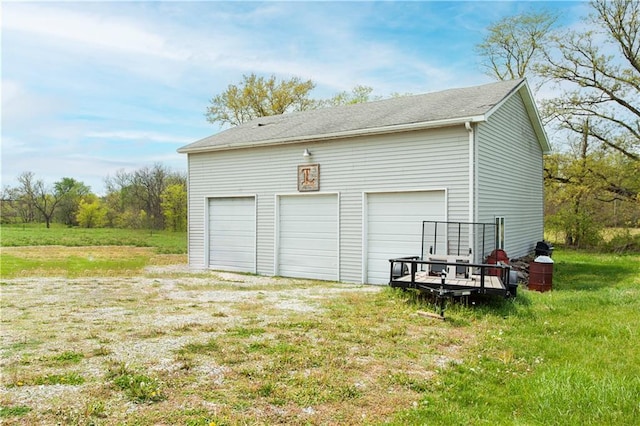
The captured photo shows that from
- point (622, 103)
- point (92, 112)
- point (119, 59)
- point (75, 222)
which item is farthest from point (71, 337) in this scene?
point (75, 222)

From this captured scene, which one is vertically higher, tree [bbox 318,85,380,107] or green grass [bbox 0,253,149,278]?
tree [bbox 318,85,380,107]

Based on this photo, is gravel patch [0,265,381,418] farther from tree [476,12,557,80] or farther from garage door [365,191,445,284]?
tree [476,12,557,80]

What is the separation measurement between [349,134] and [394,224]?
234 cm

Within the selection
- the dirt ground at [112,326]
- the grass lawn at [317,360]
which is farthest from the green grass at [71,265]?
the grass lawn at [317,360]

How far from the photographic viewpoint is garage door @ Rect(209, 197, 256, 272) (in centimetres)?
1228

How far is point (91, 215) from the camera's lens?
29422mm

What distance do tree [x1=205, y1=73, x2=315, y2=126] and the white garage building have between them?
49.3 feet

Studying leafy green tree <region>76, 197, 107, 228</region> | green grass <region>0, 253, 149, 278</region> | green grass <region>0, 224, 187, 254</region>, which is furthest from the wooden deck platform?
leafy green tree <region>76, 197, 107, 228</region>

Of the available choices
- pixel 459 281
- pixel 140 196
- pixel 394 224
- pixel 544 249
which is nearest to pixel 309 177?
pixel 394 224

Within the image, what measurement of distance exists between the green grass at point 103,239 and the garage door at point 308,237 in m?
8.48

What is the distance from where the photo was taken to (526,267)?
10.6 m

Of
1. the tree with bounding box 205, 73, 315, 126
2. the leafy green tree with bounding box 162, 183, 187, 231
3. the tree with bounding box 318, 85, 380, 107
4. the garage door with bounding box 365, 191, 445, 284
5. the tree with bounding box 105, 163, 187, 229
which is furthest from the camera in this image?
the tree with bounding box 205, 73, 315, 126

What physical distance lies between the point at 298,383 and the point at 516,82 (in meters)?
10.0

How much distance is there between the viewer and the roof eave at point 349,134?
28.9ft
